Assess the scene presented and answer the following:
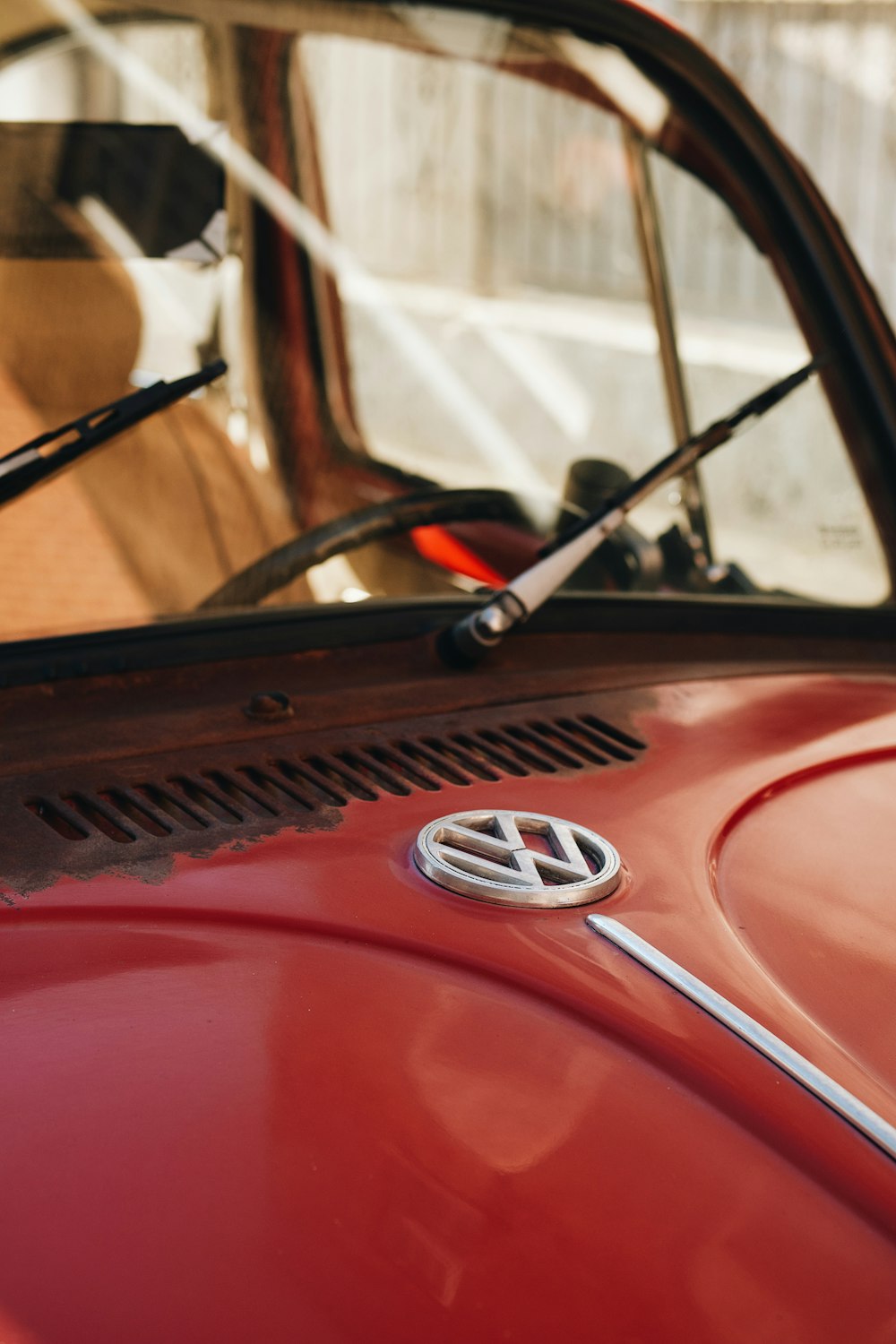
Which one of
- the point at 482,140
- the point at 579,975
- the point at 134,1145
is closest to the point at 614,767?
the point at 579,975

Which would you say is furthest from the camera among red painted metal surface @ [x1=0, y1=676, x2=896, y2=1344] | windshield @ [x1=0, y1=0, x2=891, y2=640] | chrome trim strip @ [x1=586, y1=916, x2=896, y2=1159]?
windshield @ [x1=0, y1=0, x2=891, y2=640]

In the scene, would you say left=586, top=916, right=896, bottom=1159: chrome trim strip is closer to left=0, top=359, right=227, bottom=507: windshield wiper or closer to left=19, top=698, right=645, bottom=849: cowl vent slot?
left=19, top=698, right=645, bottom=849: cowl vent slot

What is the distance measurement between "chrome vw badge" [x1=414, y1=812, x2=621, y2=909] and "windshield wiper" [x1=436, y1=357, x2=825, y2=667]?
310 mm

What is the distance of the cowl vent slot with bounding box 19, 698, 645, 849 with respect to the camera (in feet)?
3.85

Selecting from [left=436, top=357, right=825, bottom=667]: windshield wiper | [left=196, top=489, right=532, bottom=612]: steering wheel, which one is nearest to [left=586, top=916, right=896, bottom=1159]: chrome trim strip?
[left=436, top=357, right=825, bottom=667]: windshield wiper

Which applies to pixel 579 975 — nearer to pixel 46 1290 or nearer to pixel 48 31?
pixel 46 1290

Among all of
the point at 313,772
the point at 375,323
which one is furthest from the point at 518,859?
the point at 375,323

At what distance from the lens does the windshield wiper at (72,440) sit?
53.2 inches

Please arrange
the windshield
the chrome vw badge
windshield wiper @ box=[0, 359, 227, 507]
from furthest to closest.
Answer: the windshield → windshield wiper @ box=[0, 359, 227, 507] → the chrome vw badge

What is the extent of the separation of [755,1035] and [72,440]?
2.81 ft

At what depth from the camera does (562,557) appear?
1.53 meters

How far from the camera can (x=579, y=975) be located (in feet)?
3.24

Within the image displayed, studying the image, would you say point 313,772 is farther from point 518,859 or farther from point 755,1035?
point 755,1035

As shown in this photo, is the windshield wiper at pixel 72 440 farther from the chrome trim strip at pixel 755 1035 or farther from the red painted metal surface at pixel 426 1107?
the chrome trim strip at pixel 755 1035
